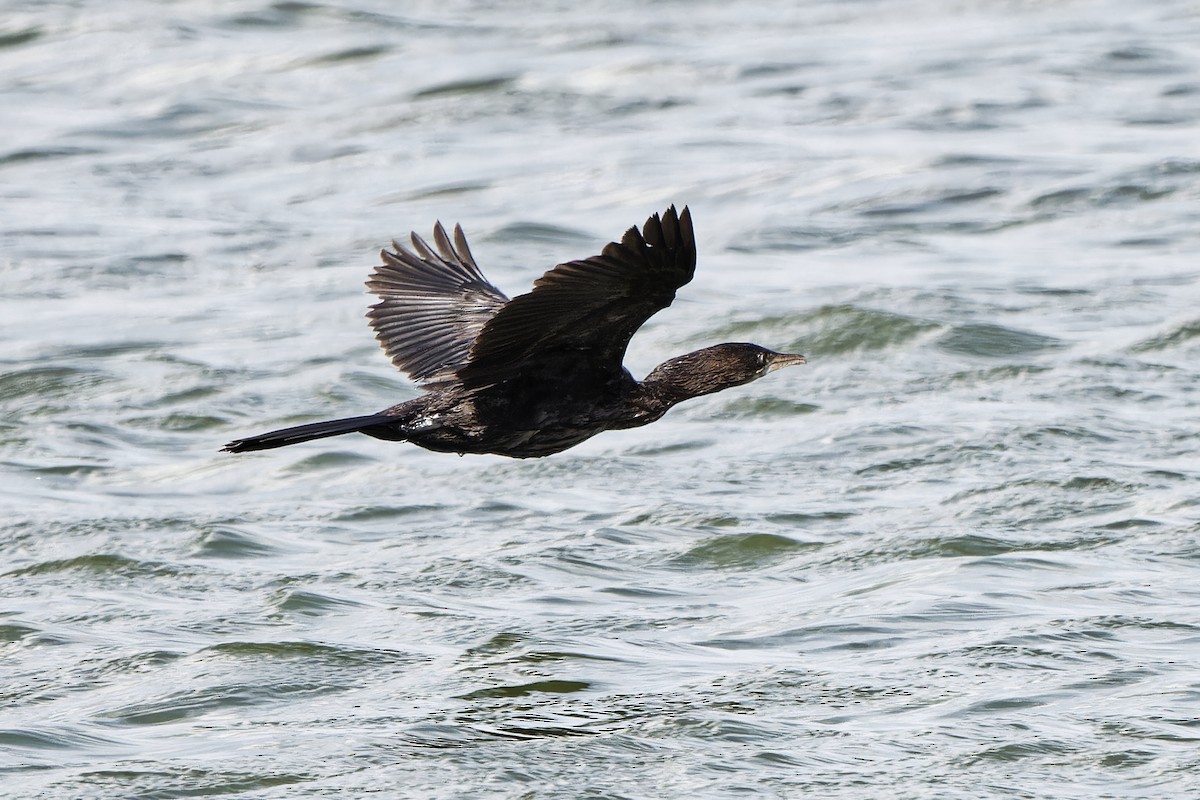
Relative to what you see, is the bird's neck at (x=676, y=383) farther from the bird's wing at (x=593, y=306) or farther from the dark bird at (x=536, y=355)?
the bird's wing at (x=593, y=306)

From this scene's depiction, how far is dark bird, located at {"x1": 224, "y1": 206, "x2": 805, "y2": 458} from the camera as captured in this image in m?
6.21

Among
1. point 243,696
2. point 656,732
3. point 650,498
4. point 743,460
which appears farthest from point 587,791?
point 743,460

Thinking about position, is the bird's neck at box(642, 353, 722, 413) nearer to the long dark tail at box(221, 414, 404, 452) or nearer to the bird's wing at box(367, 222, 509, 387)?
the bird's wing at box(367, 222, 509, 387)

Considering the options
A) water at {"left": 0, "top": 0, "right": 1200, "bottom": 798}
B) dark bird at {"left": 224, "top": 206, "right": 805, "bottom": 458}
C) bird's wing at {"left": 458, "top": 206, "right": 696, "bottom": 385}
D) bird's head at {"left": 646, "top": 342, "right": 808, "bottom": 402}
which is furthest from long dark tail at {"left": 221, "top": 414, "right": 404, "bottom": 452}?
bird's head at {"left": 646, "top": 342, "right": 808, "bottom": 402}

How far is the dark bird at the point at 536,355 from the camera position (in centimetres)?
621

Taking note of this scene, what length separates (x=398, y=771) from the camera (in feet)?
21.3

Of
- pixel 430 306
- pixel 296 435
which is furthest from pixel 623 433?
pixel 296 435

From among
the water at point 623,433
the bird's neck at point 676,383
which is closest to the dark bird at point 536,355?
the bird's neck at point 676,383

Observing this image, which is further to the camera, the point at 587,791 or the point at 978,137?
the point at 978,137

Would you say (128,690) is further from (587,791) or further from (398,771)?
(587,791)

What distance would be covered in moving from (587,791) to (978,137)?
986 cm

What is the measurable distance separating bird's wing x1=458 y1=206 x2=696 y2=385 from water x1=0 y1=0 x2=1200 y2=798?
114 centimetres

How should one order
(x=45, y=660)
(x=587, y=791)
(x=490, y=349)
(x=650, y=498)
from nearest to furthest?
(x=587, y=791) → (x=490, y=349) → (x=45, y=660) → (x=650, y=498)

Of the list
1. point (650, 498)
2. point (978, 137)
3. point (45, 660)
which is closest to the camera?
point (45, 660)
